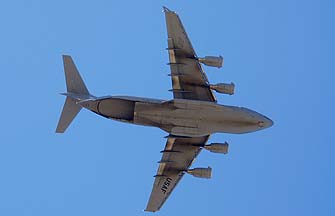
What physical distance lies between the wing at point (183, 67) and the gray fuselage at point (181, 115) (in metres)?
2.09

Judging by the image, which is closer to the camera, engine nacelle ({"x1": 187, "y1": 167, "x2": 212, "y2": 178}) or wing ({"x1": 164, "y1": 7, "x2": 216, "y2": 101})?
wing ({"x1": 164, "y1": 7, "x2": 216, "y2": 101})

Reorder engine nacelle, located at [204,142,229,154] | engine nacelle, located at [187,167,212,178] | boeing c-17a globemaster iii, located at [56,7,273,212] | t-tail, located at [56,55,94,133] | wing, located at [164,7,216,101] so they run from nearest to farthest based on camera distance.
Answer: wing, located at [164,7,216,101], boeing c-17a globemaster iii, located at [56,7,273,212], t-tail, located at [56,55,94,133], engine nacelle, located at [204,142,229,154], engine nacelle, located at [187,167,212,178]

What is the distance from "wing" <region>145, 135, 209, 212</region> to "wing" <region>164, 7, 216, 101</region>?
18.0 ft

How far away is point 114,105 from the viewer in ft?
169

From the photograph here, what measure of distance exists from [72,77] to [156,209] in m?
13.6

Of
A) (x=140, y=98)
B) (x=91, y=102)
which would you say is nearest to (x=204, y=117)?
(x=140, y=98)

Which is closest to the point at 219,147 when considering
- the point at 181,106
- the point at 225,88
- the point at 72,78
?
the point at 225,88

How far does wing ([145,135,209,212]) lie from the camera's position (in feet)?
184

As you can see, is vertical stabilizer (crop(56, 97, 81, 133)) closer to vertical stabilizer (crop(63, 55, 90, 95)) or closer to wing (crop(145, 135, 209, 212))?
vertical stabilizer (crop(63, 55, 90, 95))

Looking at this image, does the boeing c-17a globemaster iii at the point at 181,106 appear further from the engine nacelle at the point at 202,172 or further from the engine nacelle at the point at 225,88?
the engine nacelle at the point at 202,172

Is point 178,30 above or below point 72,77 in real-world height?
above

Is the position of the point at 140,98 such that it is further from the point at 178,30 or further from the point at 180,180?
the point at 180,180

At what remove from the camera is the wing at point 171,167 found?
5609 centimetres

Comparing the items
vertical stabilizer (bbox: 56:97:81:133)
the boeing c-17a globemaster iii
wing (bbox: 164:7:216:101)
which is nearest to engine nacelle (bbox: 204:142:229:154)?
the boeing c-17a globemaster iii
